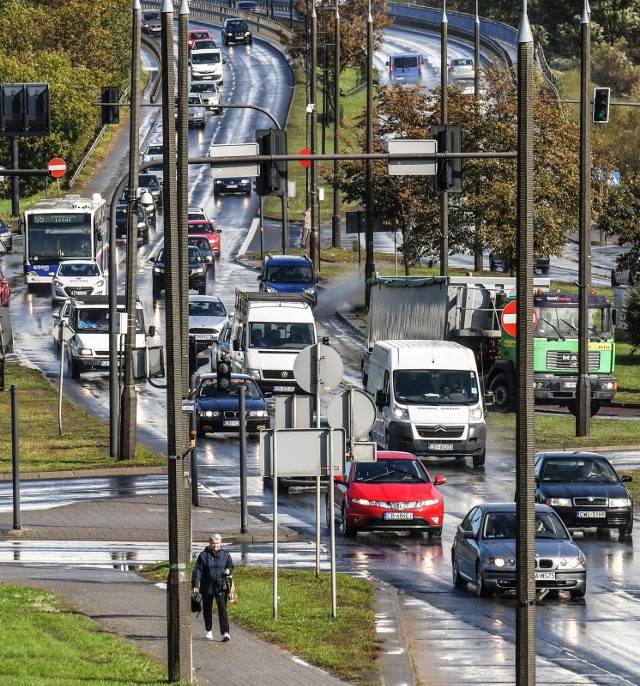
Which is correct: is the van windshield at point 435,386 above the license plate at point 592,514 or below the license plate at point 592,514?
above

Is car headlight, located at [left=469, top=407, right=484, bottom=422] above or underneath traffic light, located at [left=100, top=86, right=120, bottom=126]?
underneath

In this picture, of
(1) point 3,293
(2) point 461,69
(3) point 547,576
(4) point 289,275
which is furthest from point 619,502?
(2) point 461,69

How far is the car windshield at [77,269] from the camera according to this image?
62094 millimetres

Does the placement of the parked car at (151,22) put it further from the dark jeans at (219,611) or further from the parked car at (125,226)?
the dark jeans at (219,611)

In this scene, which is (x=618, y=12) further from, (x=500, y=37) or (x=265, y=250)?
(x=265, y=250)

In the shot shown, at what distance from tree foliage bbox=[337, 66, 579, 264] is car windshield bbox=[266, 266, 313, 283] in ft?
12.0

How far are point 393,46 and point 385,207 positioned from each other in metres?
76.1

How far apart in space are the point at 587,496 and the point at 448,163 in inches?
239

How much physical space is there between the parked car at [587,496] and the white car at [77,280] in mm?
33717

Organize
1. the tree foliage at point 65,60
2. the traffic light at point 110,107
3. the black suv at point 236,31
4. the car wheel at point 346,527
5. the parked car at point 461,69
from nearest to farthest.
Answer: the car wheel at point 346,527, the traffic light at point 110,107, the tree foliage at point 65,60, the parked car at point 461,69, the black suv at point 236,31

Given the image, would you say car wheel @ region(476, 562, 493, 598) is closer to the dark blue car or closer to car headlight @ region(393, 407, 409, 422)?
car headlight @ region(393, 407, 409, 422)

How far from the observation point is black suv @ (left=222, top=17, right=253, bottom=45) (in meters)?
139

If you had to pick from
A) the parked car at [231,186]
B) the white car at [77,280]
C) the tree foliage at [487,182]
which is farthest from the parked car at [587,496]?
the parked car at [231,186]

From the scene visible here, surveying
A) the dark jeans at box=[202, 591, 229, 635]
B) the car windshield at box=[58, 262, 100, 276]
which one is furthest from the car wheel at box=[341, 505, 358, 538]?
the car windshield at box=[58, 262, 100, 276]
